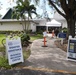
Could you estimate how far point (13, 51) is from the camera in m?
9.38

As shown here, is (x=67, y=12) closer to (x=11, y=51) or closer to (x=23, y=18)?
(x=11, y=51)

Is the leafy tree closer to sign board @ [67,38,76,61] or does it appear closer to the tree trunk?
the tree trunk

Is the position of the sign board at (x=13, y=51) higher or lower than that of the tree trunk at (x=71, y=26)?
lower

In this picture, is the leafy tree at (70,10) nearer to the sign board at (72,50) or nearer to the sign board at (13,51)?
the sign board at (72,50)

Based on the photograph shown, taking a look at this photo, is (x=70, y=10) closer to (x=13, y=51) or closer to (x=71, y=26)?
(x=71, y=26)

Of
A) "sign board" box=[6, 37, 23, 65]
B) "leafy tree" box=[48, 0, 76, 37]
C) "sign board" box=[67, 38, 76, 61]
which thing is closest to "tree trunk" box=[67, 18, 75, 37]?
"leafy tree" box=[48, 0, 76, 37]

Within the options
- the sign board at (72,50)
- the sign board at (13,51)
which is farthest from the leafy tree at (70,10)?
the sign board at (13,51)

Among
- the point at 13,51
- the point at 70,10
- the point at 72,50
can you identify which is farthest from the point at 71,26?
the point at 13,51

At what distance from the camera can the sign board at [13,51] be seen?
9.16m

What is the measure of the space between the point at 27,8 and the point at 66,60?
2963cm

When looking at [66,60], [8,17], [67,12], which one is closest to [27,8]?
[8,17]

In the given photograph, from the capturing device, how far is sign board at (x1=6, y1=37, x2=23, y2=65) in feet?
30.0

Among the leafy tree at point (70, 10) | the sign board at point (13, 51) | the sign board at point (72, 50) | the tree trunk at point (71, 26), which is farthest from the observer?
the tree trunk at point (71, 26)

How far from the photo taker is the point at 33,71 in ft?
26.9
